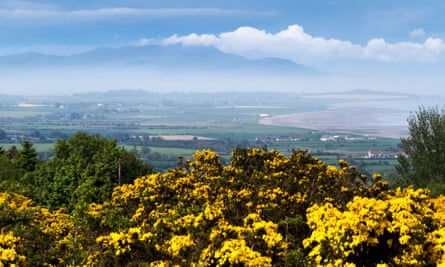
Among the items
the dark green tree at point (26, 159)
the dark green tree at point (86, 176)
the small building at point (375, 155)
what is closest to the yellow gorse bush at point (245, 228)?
the dark green tree at point (86, 176)

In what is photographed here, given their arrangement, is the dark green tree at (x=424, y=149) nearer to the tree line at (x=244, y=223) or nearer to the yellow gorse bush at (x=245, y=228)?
the yellow gorse bush at (x=245, y=228)

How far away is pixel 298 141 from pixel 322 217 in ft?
605

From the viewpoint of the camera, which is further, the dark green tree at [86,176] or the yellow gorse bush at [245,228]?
the dark green tree at [86,176]

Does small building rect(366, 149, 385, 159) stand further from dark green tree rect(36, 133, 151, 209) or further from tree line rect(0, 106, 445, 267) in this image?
tree line rect(0, 106, 445, 267)

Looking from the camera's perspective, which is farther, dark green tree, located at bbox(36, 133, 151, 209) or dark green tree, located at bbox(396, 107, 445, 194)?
dark green tree, located at bbox(396, 107, 445, 194)

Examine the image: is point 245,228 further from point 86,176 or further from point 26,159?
point 26,159

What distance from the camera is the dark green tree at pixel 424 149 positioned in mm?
54594

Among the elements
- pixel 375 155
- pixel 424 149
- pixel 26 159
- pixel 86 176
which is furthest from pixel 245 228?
pixel 375 155

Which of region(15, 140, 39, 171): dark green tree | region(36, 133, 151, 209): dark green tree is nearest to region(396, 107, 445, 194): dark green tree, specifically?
region(36, 133, 151, 209): dark green tree

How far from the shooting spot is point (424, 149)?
5600 cm

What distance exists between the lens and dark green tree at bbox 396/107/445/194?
54.6 meters

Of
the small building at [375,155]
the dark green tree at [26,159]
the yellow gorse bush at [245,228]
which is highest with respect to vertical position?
the yellow gorse bush at [245,228]

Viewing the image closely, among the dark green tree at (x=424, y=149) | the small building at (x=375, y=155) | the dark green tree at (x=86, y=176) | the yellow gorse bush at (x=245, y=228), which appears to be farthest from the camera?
the small building at (x=375, y=155)

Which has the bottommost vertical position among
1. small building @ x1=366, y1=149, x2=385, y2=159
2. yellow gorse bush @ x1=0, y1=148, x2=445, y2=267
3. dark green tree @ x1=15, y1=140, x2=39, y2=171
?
small building @ x1=366, y1=149, x2=385, y2=159
